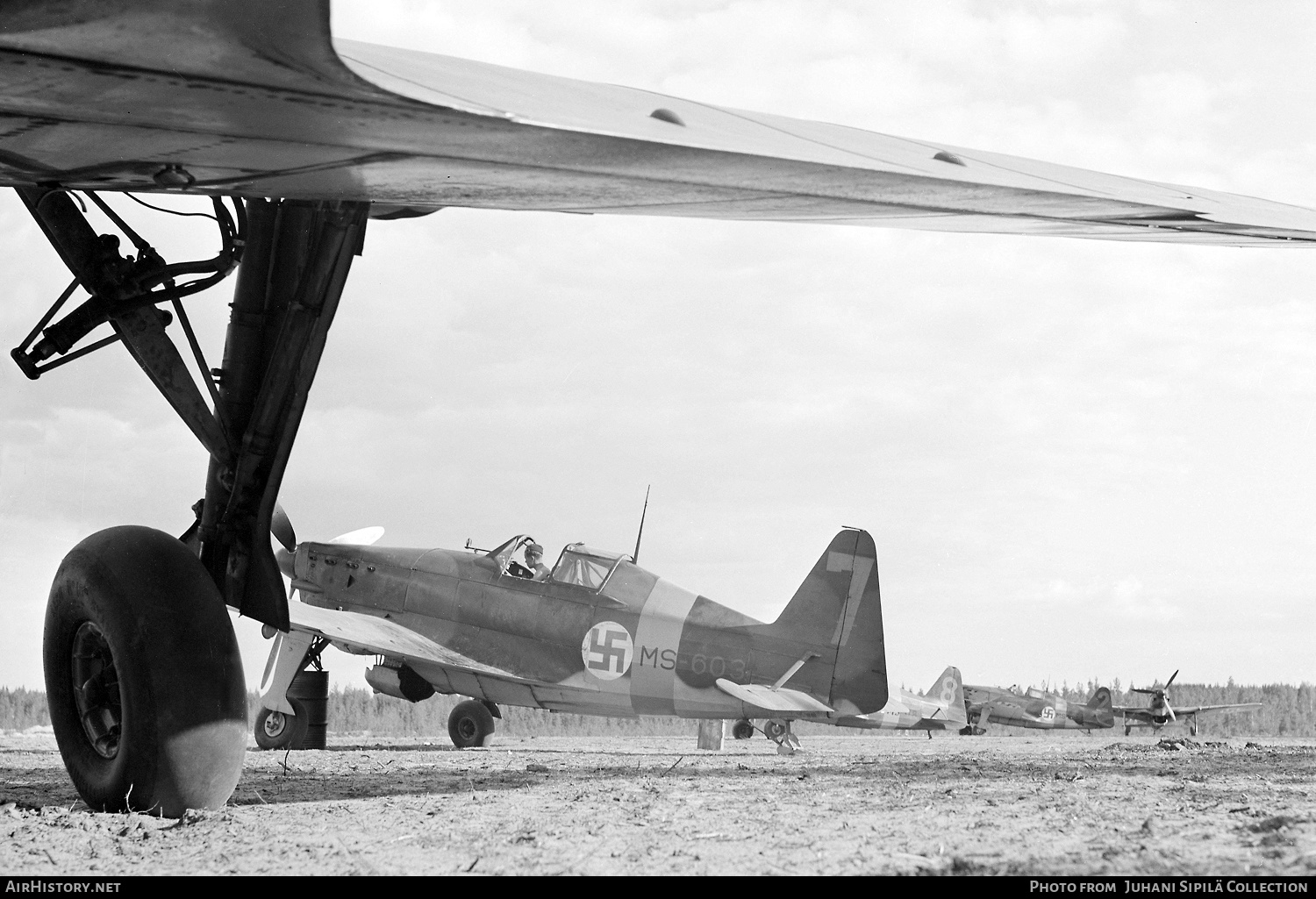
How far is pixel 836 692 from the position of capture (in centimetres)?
1530

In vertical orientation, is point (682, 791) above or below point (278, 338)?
below

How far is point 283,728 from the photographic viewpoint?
47.3 ft

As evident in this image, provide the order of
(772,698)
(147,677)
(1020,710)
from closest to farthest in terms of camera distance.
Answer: (147,677), (772,698), (1020,710)

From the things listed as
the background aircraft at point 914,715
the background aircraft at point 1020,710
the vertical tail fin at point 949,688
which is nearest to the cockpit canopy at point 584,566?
the background aircraft at point 914,715

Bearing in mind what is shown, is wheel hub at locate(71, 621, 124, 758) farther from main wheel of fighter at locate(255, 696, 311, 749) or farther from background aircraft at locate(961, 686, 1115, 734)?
background aircraft at locate(961, 686, 1115, 734)

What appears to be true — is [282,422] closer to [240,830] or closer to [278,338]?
[278,338]

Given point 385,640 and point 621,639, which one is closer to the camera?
point 621,639

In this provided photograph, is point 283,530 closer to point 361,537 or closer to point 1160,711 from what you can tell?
point 361,537

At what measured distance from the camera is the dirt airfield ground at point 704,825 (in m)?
3.80

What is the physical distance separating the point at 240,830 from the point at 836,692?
37.5ft

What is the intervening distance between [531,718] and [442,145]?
70.4ft

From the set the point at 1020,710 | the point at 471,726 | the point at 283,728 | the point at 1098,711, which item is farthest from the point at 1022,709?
the point at 283,728

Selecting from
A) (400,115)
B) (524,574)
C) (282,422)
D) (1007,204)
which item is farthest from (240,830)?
(524,574)

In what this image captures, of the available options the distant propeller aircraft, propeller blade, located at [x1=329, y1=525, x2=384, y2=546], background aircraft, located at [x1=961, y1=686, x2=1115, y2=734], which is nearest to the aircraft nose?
propeller blade, located at [x1=329, y1=525, x2=384, y2=546]
